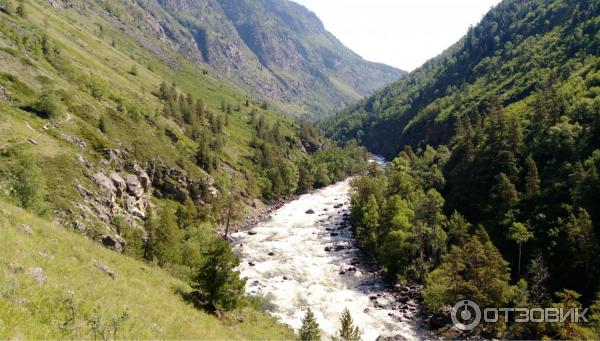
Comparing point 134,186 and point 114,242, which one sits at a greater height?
point 134,186

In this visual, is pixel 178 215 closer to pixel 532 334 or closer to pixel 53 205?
pixel 53 205

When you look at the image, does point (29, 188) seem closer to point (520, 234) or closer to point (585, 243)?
point (520, 234)

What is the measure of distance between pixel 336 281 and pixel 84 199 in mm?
55520

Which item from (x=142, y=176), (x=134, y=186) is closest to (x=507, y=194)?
(x=134, y=186)

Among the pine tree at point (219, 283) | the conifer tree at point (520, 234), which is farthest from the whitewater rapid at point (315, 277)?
the conifer tree at point (520, 234)

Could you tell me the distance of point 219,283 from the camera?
128 ft

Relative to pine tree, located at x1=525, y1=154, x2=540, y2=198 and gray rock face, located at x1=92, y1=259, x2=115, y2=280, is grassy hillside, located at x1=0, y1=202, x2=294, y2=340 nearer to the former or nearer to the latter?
gray rock face, located at x1=92, y1=259, x2=115, y2=280

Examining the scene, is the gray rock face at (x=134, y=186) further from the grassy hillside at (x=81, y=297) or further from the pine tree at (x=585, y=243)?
the pine tree at (x=585, y=243)

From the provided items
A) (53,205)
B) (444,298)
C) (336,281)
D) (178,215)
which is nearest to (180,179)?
(178,215)

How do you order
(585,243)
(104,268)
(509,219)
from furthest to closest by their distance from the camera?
(509,219)
(585,243)
(104,268)

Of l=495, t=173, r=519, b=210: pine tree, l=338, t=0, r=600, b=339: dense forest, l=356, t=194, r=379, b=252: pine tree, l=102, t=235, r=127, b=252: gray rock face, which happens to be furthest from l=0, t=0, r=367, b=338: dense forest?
l=495, t=173, r=519, b=210: pine tree
